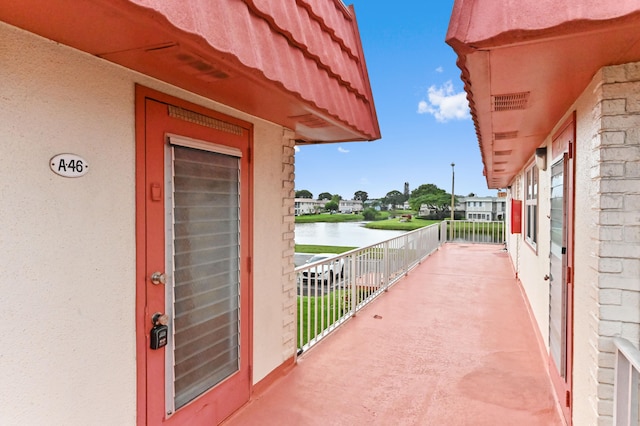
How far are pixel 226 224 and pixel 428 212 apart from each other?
2533cm

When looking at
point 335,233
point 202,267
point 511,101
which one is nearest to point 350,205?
point 335,233

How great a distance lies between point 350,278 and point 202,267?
3.33 metres

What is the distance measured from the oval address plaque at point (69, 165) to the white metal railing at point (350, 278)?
247 centimetres

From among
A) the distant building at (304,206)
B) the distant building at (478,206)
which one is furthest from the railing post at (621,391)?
the distant building at (478,206)

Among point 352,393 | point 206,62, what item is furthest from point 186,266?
point 352,393

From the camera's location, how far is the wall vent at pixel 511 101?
235cm

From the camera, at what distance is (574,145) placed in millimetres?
2611

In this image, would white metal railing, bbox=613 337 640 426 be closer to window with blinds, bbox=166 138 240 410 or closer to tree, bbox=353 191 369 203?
window with blinds, bbox=166 138 240 410

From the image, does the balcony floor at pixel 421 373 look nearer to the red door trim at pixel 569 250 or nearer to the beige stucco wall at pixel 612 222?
the red door trim at pixel 569 250

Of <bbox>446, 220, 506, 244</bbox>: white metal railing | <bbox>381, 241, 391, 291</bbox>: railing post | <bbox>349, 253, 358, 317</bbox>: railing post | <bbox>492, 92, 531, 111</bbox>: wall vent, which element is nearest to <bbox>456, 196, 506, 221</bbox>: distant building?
<bbox>446, 220, 506, 244</bbox>: white metal railing

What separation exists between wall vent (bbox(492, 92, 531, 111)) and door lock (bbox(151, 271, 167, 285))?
236 cm

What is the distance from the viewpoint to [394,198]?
33.8 metres

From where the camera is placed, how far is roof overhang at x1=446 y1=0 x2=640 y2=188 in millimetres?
1359

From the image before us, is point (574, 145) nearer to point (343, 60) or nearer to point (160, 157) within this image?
point (343, 60)
